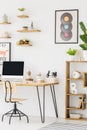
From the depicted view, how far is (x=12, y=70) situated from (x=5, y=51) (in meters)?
0.46

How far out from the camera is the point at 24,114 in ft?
21.4

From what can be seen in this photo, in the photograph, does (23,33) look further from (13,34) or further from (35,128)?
(35,128)

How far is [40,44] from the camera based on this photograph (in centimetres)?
678

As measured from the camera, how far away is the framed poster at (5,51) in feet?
22.9

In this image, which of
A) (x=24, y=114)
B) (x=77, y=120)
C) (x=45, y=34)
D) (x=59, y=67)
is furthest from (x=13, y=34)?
(x=77, y=120)

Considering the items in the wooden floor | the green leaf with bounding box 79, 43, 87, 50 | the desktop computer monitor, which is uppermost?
the green leaf with bounding box 79, 43, 87, 50

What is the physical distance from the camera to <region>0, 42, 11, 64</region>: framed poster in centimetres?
697

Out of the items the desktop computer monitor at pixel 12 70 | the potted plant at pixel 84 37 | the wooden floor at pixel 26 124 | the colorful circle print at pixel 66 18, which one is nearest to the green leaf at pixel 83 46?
the potted plant at pixel 84 37

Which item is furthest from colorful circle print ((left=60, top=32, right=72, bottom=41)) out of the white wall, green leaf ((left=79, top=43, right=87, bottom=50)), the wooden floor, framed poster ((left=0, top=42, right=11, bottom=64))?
the wooden floor

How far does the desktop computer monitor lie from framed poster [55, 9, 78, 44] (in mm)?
844

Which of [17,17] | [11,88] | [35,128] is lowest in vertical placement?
[35,128]

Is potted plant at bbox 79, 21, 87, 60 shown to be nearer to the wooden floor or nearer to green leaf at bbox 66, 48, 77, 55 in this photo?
green leaf at bbox 66, 48, 77, 55

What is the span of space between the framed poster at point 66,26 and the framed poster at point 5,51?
982mm

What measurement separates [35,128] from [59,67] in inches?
58.3
